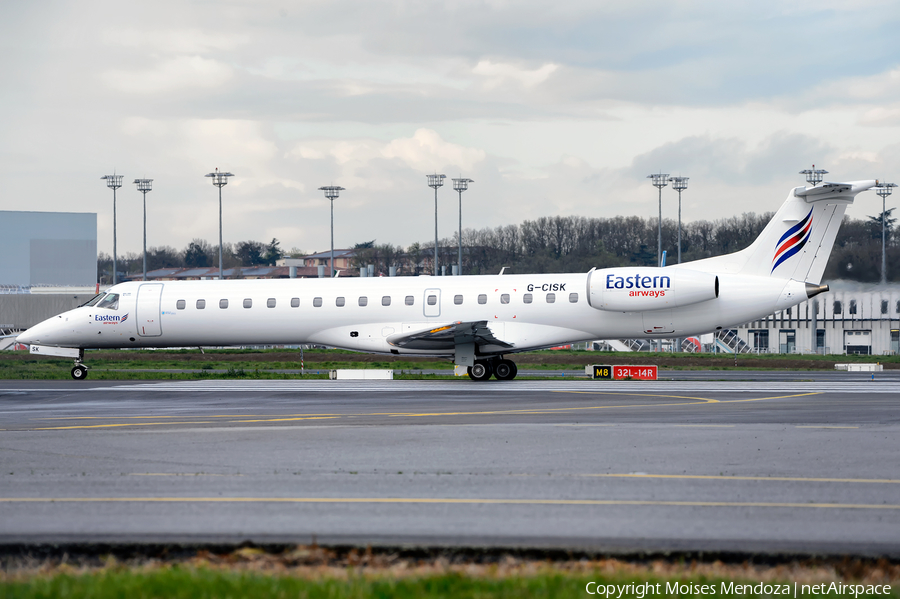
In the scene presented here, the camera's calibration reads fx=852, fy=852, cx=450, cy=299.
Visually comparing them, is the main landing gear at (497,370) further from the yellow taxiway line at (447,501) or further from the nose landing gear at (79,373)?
the yellow taxiway line at (447,501)

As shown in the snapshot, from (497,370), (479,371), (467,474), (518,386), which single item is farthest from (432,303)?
(467,474)

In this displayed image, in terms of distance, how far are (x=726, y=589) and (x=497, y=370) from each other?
895 inches

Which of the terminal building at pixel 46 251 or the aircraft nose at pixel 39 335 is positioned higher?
the terminal building at pixel 46 251

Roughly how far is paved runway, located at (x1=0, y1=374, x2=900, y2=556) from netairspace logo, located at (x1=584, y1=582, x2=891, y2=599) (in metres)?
0.87

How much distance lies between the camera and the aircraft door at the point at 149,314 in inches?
1157

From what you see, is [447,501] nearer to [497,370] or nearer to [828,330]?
[497,370]

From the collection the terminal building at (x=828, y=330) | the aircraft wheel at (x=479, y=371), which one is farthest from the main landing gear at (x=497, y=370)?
the terminal building at (x=828, y=330)

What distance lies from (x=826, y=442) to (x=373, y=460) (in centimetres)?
675

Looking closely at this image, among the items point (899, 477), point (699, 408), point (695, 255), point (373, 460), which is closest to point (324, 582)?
point (373, 460)

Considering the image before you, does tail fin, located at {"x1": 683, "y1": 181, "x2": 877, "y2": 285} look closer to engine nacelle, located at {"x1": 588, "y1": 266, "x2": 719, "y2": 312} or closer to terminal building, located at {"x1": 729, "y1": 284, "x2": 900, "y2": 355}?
engine nacelle, located at {"x1": 588, "y1": 266, "x2": 719, "y2": 312}

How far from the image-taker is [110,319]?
1170 inches

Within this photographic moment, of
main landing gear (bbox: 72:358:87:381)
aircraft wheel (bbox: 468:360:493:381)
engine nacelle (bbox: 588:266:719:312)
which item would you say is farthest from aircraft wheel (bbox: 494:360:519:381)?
main landing gear (bbox: 72:358:87:381)

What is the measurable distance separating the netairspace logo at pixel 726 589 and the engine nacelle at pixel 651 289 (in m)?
20.8

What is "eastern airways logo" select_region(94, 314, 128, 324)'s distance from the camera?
29.6 meters
